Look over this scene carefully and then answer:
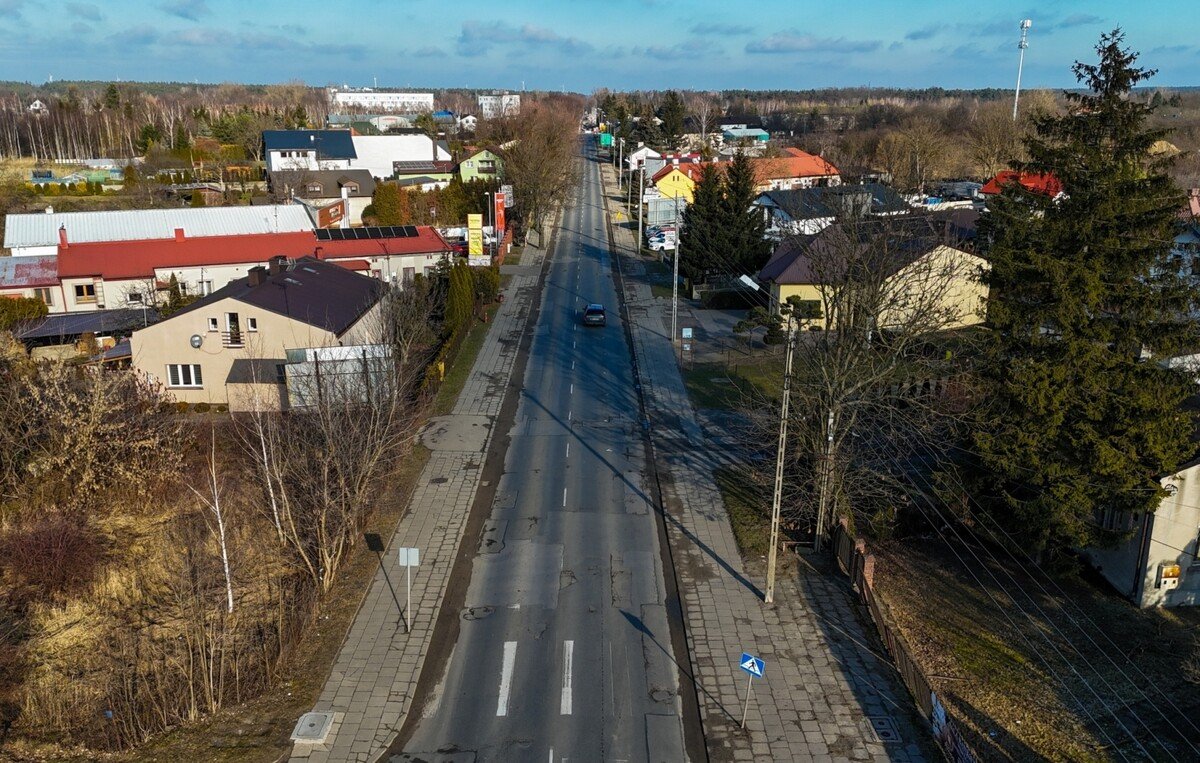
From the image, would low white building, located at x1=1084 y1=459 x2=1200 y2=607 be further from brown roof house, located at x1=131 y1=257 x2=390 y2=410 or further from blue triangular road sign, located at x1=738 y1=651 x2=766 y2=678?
brown roof house, located at x1=131 y1=257 x2=390 y2=410

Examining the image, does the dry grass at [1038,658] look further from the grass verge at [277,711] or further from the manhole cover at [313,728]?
the grass verge at [277,711]

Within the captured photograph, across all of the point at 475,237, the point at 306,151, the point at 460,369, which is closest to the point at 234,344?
the point at 460,369

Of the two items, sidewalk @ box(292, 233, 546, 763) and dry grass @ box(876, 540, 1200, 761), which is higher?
sidewalk @ box(292, 233, 546, 763)

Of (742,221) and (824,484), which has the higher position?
(742,221)

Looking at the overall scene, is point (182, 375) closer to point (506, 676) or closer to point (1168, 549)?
point (506, 676)

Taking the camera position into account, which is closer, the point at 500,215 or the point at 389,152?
the point at 500,215

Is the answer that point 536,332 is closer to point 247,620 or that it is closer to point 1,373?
point 1,373

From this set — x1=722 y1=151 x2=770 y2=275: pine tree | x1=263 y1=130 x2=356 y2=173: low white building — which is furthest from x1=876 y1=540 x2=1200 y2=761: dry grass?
x1=263 y1=130 x2=356 y2=173: low white building
